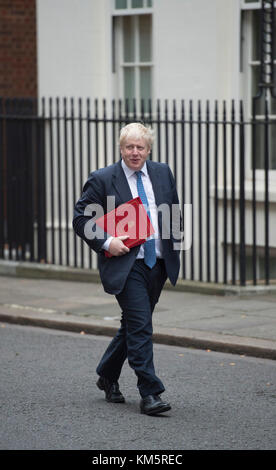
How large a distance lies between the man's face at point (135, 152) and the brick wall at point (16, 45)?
985 centimetres

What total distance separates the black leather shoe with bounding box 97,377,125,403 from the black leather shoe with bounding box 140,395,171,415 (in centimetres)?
41

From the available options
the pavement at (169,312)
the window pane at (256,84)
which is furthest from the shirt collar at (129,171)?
the window pane at (256,84)

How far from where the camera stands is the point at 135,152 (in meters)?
6.16

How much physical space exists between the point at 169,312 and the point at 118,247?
3719mm

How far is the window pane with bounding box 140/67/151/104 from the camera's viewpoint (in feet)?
43.3

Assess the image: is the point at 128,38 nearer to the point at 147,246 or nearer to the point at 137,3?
the point at 137,3

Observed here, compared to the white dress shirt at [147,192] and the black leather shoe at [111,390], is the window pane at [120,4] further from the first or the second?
the black leather shoe at [111,390]

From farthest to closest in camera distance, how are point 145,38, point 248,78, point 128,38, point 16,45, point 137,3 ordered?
point 16,45 < point 128,38 < point 145,38 < point 137,3 < point 248,78

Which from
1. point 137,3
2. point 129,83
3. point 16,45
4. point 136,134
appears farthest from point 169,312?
point 16,45

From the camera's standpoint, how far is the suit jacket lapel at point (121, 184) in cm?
623

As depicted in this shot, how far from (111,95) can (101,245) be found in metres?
7.56

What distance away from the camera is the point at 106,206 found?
6.31m

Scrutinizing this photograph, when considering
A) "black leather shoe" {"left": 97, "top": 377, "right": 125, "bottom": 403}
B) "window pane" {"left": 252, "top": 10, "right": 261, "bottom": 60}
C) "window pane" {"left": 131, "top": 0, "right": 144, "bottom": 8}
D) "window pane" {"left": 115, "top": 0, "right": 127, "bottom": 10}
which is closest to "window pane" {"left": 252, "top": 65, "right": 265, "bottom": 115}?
"window pane" {"left": 252, "top": 10, "right": 261, "bottom": 60}

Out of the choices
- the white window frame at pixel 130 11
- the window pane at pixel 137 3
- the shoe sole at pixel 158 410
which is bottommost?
the shoe sole at pixel 158 410
